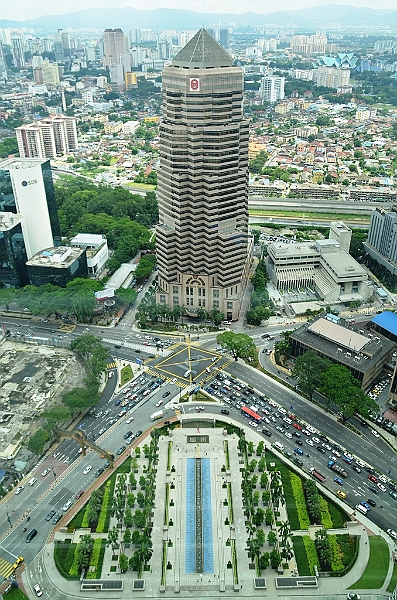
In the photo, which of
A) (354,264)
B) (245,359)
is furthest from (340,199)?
(245,359)

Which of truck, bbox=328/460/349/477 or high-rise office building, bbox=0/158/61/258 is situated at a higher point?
high-rise office building, bbox=0/158/61/258

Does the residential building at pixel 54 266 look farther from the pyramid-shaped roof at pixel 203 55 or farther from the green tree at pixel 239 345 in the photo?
the pyramid-shaped roof at pixel 203 55

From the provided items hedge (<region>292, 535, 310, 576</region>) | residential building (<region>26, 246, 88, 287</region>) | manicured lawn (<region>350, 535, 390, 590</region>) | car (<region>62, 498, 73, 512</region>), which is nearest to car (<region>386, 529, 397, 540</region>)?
manicured lawn (<region>350, 535, 390, 590</region>)

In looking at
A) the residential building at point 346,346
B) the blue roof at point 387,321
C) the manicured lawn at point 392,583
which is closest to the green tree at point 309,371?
the residential building at point 346,346

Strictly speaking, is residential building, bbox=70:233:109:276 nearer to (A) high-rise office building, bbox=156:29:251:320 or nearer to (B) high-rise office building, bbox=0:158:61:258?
(B) high-rise office building, bbox=0:158:61:258

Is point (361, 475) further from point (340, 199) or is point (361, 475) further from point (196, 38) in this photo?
point (340, 199)

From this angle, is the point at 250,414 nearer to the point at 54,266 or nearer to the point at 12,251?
the point at 54,266
